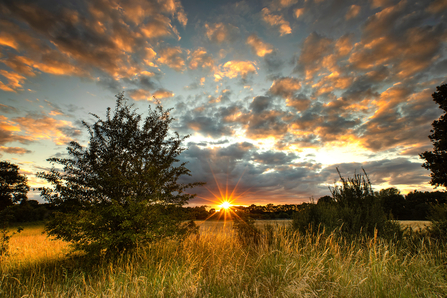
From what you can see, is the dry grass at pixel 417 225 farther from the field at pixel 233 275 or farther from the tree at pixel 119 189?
the tree at pixel 119 189

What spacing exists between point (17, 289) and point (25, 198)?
41.5 metres

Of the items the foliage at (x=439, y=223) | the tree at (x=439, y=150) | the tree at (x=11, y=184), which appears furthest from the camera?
the tree at (x=11, y=184)

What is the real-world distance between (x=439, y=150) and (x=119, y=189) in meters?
29.9

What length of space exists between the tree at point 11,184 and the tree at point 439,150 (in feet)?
184

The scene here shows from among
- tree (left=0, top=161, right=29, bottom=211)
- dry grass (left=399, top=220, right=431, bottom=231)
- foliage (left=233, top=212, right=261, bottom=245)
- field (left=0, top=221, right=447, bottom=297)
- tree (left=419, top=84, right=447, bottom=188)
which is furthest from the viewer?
tree (left=0, top=161, right=29, bottom=211)

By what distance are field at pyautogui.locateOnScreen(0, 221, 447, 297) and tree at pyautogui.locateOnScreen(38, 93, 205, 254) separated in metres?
0.86

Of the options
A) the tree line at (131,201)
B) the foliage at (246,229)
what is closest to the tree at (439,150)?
the tree line at (131,201)

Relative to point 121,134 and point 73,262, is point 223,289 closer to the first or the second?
point 73,262

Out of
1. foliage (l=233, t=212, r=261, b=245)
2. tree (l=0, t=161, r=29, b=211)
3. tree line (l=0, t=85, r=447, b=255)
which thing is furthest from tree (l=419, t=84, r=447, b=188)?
tree (l=0, t=161, r=29, b=211)

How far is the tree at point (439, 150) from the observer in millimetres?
21641

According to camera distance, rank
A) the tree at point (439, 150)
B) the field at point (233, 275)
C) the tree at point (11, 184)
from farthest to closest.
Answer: the tree at point (11, 184) → the tree at point (439, 150) → the field at point (233, 275)

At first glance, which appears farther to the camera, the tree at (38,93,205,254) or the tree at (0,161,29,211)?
the tree at (0,161,29,211)

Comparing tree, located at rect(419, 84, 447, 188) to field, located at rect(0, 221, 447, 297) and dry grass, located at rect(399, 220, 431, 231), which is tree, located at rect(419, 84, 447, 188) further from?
field, located at rect(0, 221, 447, 297)

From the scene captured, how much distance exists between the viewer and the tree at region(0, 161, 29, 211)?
3352cm
